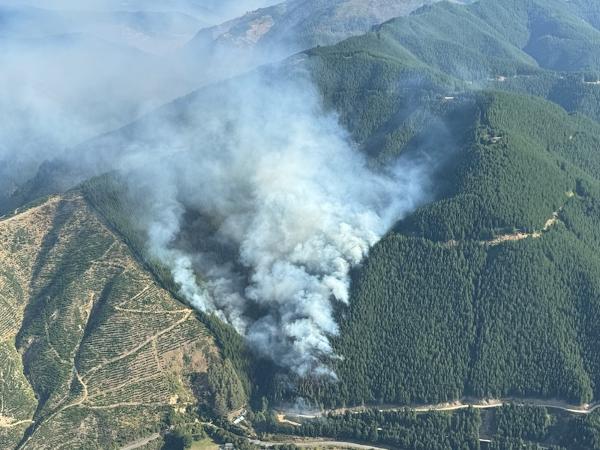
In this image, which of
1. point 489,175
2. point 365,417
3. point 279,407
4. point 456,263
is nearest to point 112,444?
point 279,407

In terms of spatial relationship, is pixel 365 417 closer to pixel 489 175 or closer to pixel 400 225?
pixel 400 225

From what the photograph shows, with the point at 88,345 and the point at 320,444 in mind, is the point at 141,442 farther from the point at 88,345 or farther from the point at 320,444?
the point at 320,444

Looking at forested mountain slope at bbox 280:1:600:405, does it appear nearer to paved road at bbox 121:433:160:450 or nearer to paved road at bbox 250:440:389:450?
paved road at bbox 250:440:389:450

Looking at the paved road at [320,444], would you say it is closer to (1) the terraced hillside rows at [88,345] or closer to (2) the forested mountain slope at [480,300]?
(2) the forested mountain slope at [480,300]

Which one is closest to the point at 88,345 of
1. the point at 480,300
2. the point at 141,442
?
the point at 141,442

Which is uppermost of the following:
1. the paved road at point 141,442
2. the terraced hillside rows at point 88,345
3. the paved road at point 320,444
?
the terraced hillside rows at point 88,345

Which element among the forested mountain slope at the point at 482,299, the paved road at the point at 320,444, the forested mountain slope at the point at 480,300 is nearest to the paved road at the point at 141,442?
the paved road at the point at 320,444

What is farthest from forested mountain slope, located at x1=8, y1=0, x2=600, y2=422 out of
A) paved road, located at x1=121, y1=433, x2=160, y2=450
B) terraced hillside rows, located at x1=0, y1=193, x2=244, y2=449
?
paved road, located at x1=121, y1=433, x2=160, y2=450

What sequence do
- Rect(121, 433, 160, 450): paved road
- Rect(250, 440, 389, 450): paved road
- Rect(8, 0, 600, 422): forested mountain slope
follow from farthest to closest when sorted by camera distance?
Rect(8, 0, 600, 422): forested mountain slope < Rect(250, 440, 389, 450): paved road < Rect(121, 433, 160, 450): paved road

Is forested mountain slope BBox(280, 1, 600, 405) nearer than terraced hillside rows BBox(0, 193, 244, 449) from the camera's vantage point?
No

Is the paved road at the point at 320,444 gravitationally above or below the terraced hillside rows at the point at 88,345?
below
